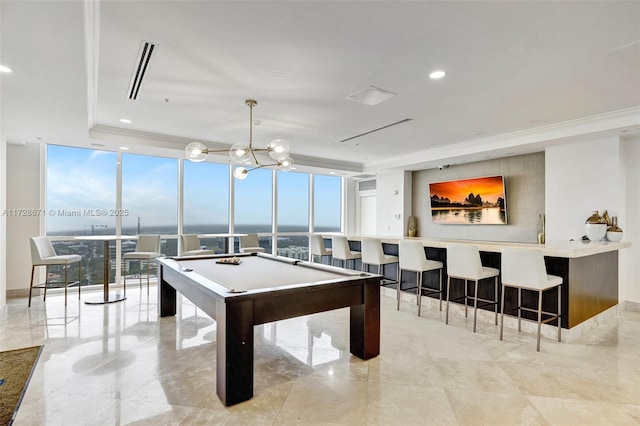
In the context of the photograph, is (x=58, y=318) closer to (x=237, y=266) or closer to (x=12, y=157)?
(x=237, y=266)

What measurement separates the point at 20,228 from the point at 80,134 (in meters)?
2.02

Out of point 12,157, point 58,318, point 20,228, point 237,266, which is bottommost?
point 58,318

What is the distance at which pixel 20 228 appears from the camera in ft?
17.8

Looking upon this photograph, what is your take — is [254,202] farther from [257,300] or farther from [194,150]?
[257,300]

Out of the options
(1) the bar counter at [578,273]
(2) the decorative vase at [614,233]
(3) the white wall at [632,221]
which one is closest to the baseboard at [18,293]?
(1) the bar counter at [578,273]

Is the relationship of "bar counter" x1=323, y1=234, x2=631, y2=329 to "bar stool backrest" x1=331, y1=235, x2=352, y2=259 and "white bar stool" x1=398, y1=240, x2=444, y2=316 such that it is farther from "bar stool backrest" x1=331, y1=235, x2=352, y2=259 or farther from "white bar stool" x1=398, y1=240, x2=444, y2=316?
"bar stool backrest" x1=331, y1=235, x2=352, y2=259

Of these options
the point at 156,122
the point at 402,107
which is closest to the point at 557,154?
the point at 402,107

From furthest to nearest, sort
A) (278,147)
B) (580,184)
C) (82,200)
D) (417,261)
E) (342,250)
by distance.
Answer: (82,200), (342,250), (580,184), (417,261), (278,147)

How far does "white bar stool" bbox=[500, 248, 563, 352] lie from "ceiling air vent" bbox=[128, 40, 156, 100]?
157 inches

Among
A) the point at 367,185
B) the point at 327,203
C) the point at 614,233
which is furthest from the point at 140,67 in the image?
the point at 367,185

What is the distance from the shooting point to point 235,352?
2330 mm

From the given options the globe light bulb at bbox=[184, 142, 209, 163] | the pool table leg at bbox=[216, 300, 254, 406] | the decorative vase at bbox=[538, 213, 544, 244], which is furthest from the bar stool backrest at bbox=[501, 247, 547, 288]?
the globe light bulb at bbox=[184, 142, 209, 163]

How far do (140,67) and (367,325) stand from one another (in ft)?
10.4

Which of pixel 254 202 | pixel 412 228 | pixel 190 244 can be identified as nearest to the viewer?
pixel 190 244
